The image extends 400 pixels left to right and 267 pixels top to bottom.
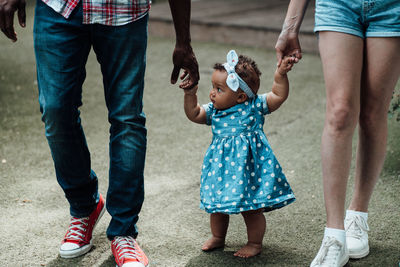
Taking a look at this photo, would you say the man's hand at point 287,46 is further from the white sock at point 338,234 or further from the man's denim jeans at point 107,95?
the white sock at point 338,234

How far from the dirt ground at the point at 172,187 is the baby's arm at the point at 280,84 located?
0.65 m

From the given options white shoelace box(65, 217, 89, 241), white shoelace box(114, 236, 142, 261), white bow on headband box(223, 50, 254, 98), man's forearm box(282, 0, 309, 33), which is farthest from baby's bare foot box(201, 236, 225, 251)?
man's forearm box(282, 0, 309, 33)

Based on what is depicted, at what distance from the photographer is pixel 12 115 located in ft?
15.1

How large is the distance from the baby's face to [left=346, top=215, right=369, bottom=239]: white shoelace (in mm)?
739

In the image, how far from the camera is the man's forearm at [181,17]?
230 centimetres

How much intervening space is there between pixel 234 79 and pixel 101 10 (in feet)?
1.99

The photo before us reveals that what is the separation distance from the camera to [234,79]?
2430 millimetres

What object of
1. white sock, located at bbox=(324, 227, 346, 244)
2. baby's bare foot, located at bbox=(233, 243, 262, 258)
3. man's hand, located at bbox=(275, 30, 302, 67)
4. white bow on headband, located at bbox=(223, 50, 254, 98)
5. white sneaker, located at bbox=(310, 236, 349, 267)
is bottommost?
baby's bare foot, located at bbox=(233, 243, 262, 258)

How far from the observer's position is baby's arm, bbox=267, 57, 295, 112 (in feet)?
7.99

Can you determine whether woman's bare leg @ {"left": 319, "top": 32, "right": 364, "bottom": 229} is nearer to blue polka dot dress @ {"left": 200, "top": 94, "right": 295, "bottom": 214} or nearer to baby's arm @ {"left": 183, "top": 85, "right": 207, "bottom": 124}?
blue polka dot dress @ {"left": 200, "top": 94, "right": 295, "bottom": 214}

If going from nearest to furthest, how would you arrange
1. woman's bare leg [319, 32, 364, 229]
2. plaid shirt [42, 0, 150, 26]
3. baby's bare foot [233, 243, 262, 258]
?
plaid shirt [42, 0, 150, 26] → woman's bare leg [319, 32, 364, 229] → baby's bare foot [233, 243, 262, 258]

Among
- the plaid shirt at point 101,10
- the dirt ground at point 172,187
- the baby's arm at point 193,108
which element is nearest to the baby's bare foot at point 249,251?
the dirt ground at point 172,187

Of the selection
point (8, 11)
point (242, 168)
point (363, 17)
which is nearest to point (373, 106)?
point (363, 17)

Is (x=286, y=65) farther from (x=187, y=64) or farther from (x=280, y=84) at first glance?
(x=187, y=64)
